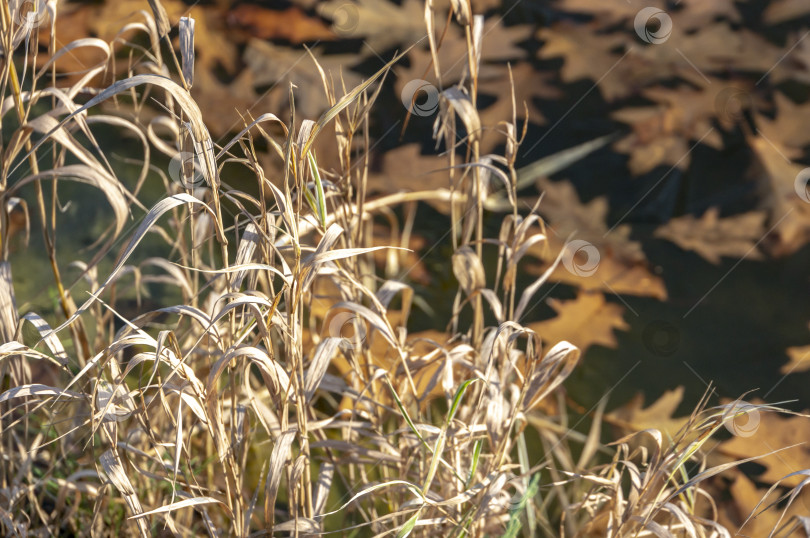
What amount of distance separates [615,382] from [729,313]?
0.21 m

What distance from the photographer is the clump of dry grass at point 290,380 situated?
22.0 inches

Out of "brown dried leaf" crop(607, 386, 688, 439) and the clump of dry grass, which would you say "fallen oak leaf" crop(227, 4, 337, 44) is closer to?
the clump of dry grass

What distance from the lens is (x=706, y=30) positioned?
103 cm

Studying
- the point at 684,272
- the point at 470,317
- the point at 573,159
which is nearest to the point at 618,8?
the point at 573,159

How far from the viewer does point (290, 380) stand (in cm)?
56

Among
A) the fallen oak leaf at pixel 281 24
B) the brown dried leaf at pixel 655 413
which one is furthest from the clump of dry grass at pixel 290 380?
the fallen oak leaf at pixel 281 24

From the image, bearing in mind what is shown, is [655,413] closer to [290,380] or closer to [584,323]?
[584,323]

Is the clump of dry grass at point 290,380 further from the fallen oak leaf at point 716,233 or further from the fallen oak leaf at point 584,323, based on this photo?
the fallen oak leaf at point 716,233

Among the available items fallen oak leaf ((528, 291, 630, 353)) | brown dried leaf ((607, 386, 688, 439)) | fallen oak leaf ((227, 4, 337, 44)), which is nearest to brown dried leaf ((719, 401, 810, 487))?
brown dried leaf ((607, 386, 688, 439))

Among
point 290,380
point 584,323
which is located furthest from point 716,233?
point 290,380

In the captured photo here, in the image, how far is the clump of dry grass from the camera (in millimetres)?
560

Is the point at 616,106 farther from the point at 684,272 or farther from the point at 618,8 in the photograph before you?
the point at 684,272

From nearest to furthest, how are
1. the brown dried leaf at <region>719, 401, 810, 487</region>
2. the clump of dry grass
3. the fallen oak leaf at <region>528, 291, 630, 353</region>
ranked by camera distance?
the clump of dry grass < the brown dried leaf at <region>719, 401, 810, 487</region> < the fallen oak leaf at <region>528, 291, 630, 353</region>

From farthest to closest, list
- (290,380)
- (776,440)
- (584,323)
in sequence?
(584,323) < (776,440) < (290,380)
